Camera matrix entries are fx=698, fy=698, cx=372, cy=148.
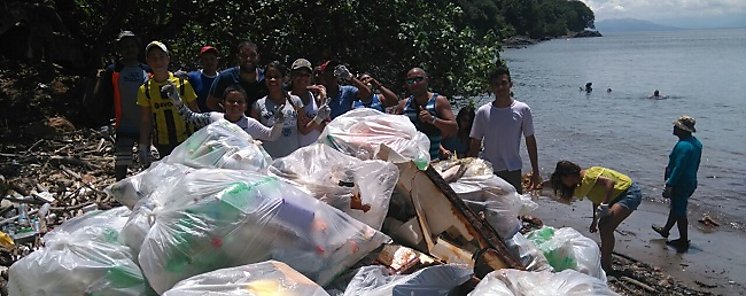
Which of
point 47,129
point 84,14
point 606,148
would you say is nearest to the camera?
point 47,129

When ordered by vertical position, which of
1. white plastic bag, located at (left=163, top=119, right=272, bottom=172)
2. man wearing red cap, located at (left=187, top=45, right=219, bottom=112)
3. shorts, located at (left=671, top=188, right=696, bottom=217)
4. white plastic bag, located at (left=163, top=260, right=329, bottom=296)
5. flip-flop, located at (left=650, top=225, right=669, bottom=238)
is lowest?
flip-flop, located at (left=650, top=225, right=669, bottom=238)

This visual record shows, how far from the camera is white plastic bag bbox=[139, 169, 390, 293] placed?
2648 mm

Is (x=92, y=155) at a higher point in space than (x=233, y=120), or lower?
lower

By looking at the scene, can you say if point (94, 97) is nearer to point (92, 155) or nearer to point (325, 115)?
point (92, 155)

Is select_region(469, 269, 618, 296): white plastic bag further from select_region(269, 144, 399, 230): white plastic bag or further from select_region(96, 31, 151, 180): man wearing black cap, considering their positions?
select_region(96, 31, 151, 180): man wearing black cap

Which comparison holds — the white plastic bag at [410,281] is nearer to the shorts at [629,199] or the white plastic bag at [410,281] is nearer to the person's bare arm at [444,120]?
the person's bare arm at [444,120]

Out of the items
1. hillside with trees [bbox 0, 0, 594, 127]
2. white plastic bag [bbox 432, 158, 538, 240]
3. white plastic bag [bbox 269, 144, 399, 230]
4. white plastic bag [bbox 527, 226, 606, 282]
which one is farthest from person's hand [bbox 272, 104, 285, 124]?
hillside with trees [bbox 0, 0, 594, 127]

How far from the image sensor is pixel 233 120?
4320 millimetres

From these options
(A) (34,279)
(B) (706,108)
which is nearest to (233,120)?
(A) (34,279)

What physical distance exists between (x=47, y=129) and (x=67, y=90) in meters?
1.73

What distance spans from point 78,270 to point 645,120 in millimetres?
20085

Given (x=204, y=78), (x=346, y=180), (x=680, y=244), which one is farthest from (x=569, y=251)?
(x=680, y=244)

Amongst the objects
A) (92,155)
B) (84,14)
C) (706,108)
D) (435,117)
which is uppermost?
(84,14)

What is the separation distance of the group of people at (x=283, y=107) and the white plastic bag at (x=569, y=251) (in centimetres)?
104
